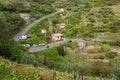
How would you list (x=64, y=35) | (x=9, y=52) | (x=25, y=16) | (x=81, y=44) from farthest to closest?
(x=25, y=16) → (x=64, y=35) → (x=81, y=44) → (x=9, y=52)

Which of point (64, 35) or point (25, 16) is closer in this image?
point (64, 35)

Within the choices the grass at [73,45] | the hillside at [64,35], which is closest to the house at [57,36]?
the hillside at [64,35]

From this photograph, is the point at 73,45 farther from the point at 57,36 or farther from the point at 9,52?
the point at 9,52

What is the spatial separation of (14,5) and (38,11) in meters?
7.18

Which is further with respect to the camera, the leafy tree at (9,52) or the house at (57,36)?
the house at (57,36)

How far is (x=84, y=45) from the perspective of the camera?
4512 centimetres

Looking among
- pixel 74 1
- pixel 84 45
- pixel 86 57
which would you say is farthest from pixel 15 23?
pixel 74 1

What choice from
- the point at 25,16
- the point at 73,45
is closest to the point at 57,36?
the point at 73,45

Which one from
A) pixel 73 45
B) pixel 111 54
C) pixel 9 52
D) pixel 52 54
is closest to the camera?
pixel 9 52

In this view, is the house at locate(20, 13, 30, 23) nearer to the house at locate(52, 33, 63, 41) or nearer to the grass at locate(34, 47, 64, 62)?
the house at locate(52, 33, 63, 41)

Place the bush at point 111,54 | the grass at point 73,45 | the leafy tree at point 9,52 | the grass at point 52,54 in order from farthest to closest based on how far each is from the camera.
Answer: the grass at point 73,45 → the bush at point 111,54 → the grass at point 52,54 → the leafy tree at point 9,52

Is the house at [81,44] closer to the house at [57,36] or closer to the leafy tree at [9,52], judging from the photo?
the house at [57,36]

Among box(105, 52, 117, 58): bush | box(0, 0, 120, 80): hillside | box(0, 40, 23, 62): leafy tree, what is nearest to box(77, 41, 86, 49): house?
box(0, 0, 120, 80): hillside

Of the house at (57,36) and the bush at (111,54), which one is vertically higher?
the house at (57,36)
